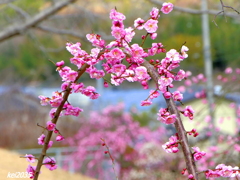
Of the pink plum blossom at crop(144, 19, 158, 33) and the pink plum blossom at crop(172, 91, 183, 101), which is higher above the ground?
the pink plum blossom at crop(144, 19, 158, 33)

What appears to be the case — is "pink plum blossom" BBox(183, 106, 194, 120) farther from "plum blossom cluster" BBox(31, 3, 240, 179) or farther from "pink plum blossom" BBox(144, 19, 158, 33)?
"pink plum blossom" BBox(144, 19, 158, 33)

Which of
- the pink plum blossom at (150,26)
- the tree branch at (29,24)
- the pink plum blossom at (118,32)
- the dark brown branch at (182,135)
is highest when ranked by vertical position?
the tree branch at (29,24)

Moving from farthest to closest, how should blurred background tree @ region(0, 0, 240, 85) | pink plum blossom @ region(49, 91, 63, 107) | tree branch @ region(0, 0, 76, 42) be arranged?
blurred background tree @ region(0, 0, 240, 85) < tree branch @ region(0, 0, 76, 42) < pink plum blossom @ region(49, 91, 63, 107)

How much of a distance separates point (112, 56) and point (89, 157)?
8.06 meters

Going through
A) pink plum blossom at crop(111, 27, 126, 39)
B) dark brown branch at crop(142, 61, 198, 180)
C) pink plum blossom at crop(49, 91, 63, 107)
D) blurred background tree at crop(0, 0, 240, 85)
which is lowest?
dark brown branch at crop(142, 61, 198, 180)

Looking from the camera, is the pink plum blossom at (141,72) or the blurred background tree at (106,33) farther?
the blurred background tree at (106,33)

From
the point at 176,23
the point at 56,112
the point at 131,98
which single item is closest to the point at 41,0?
the point at 56,112

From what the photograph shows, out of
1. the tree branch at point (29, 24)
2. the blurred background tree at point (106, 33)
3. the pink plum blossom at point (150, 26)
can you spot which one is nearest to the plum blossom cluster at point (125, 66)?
the pink plum blossom at point (150, 26)

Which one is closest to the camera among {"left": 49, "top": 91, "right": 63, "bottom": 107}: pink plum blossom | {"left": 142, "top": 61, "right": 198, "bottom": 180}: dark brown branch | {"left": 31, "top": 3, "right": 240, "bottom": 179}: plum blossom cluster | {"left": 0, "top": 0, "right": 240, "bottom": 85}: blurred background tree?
{"left": 142, "top": 61, "right": 198, "bottom": 180}: dark brown branch

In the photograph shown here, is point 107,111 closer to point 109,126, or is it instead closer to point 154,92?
point 109,126

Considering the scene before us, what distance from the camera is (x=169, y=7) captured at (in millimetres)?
1950

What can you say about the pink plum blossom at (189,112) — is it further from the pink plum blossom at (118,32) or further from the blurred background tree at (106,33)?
the blurred background tree at (106,33)

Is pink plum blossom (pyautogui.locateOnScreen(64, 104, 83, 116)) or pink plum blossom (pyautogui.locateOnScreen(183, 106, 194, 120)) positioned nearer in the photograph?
pink plum blossom (pyautogui.locateOnScreen(183, 106, 194, 120))

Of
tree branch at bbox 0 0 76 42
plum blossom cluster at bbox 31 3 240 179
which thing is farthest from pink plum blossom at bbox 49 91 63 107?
tree branch at bbox 0 0 76 42
